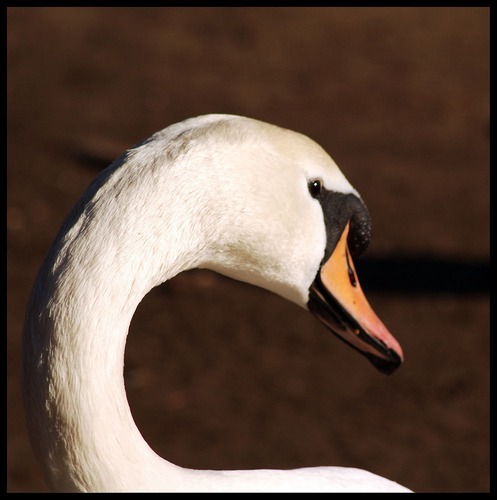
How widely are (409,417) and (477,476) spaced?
418mm

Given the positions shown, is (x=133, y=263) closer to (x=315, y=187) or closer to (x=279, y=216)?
(x=279, y=216)

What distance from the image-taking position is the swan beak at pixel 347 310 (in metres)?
1.92

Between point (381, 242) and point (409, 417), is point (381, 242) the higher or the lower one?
the higher one

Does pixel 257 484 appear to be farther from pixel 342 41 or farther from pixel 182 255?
pixel 342 41

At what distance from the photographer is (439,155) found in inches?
238

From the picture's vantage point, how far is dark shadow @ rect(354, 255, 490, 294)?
16.3 feet

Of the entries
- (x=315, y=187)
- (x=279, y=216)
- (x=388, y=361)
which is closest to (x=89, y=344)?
(x=279, y=216)

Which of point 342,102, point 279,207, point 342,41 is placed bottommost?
point 279,207

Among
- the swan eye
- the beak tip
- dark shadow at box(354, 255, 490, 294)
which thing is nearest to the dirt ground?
dark shadow at box(354, 255, 490, 294)

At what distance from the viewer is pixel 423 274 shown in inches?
199

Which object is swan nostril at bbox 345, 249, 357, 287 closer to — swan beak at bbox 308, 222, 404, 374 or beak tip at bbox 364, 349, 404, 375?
swan beak at bbox 308, 222, 404, 374

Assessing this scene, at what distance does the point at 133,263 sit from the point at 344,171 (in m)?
4.43

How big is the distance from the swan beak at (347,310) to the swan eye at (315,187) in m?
0.18

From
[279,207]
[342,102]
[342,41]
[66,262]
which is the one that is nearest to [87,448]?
[66,262]
